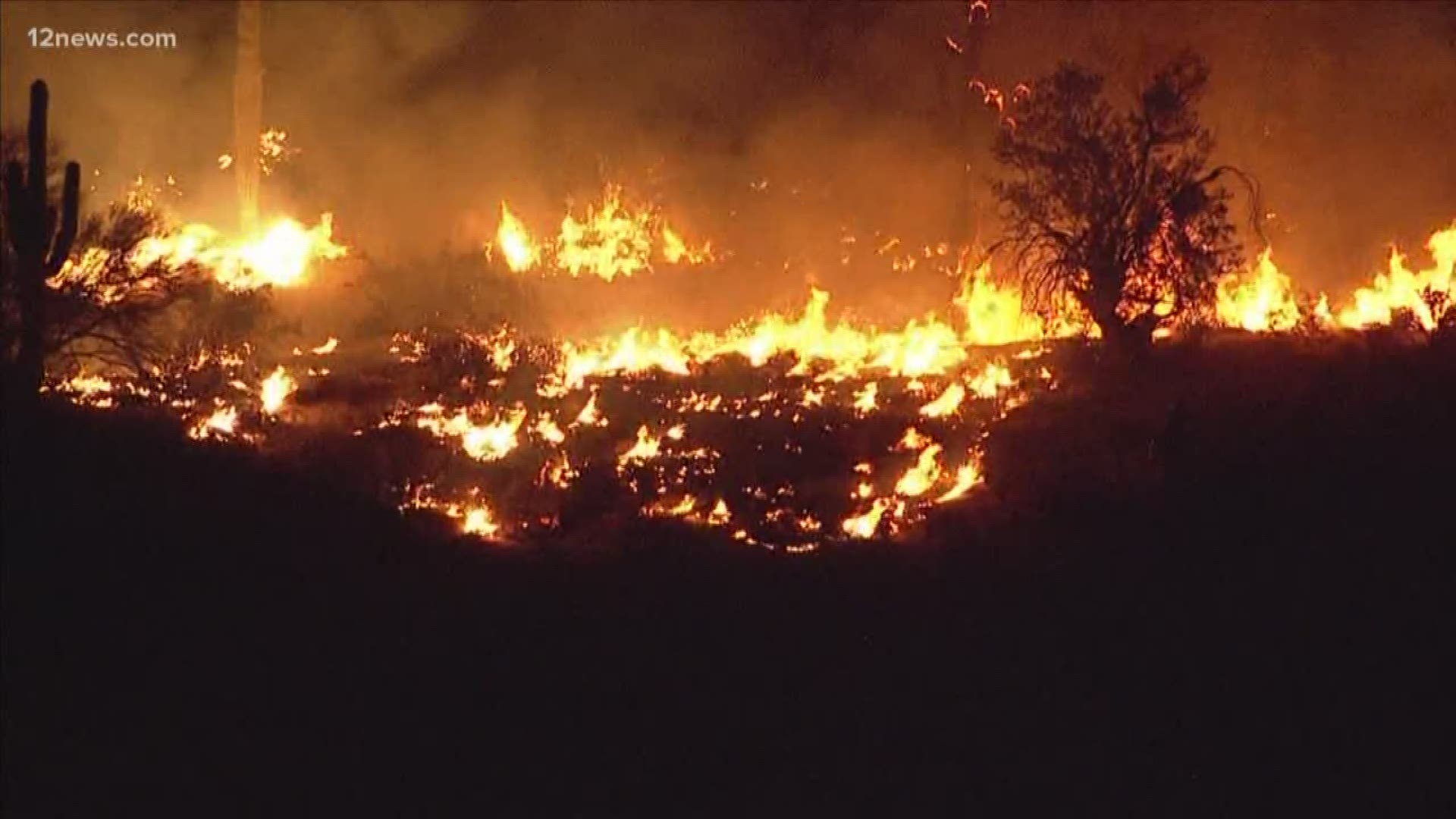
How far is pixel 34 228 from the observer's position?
47.6ft

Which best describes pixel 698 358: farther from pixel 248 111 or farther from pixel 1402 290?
pixel 248 111

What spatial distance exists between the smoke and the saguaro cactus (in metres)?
14.5

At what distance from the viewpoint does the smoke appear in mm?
30703

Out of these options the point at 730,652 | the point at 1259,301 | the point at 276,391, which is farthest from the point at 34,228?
the point at 1259,301

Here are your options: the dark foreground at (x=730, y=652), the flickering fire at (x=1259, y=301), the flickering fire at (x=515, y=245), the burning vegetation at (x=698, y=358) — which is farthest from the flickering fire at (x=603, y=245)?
the dark foreground at (x=730, y=652)

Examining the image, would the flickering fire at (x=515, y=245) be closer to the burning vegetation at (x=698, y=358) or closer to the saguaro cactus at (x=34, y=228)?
the burning vegetation at (x=698, y=358)

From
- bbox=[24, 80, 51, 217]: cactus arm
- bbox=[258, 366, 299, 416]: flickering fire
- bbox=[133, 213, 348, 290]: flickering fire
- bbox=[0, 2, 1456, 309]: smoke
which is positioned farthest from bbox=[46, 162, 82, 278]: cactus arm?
bbox=[0, 2, 1456, 309]: smoke

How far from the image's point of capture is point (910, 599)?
11.6 metres

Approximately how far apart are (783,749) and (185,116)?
2988cm

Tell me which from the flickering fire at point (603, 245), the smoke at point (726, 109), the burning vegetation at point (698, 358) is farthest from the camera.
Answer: the smoke at point (726, 109)

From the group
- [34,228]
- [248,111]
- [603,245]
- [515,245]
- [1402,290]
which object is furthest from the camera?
[248,111]

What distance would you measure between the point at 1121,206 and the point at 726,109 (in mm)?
15749

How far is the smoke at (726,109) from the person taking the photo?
30.7 meters

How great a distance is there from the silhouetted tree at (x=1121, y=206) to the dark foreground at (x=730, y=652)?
19.5 ft
